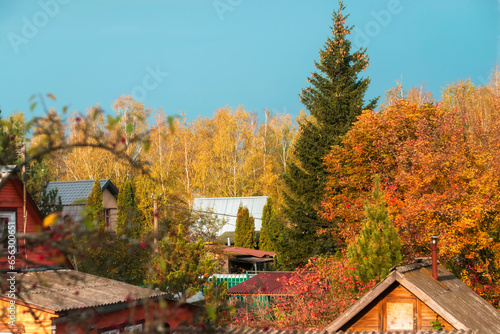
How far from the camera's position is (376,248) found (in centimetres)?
1688

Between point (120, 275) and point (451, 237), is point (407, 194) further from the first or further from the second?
point (120, 275)

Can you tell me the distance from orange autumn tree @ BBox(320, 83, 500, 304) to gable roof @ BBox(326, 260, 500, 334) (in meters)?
6.52

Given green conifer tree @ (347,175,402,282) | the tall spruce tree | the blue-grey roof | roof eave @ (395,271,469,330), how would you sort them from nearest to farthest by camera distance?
roof eave @ (395,271,469,330), green conifer tree @ (347,175,402,282), the tall spruce tree, the blue-grey roof

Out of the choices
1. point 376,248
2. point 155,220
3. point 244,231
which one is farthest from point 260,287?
point 244,231

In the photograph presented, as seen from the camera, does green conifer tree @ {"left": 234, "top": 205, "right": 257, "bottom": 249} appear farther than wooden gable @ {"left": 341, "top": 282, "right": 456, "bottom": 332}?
Yes

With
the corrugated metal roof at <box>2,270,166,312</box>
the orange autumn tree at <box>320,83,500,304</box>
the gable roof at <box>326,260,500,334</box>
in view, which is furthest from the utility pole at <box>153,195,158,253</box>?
the orange autumn tree at <box>320,83,500,304</box>

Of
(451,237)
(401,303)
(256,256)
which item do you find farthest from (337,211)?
(401,303)

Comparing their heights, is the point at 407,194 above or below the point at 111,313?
above

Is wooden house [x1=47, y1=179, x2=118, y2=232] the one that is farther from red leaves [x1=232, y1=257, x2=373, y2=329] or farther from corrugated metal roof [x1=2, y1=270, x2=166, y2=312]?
corrugated metal roof [x1=2, y1=270, x2=166, y2=312]

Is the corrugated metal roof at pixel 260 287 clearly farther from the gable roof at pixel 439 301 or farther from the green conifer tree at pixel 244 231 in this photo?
the green conifer tree at pixel 244 231

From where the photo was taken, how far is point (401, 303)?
42.8ft

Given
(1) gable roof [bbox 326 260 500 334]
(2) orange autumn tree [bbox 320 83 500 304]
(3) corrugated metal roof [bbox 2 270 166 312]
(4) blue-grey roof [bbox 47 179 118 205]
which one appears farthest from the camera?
(4) blue-grey roof [bbox 47 179 118 205]

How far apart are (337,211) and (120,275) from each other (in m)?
10.7

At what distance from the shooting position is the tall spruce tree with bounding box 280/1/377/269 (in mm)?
29625
